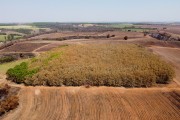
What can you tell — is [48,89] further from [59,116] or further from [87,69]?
[59,116]

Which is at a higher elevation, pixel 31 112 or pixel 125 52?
pixel 125 52

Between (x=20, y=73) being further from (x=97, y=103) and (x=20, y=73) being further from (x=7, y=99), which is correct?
(x=97, y=103)

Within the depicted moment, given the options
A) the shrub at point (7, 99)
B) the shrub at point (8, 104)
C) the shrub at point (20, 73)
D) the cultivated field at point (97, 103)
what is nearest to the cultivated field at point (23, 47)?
the shrub at point (20, 73)

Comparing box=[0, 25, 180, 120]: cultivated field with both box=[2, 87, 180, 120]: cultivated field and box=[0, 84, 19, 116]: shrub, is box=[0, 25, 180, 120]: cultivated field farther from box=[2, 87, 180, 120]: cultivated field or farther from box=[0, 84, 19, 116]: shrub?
box=[0, 84, 19, 116]: shrub

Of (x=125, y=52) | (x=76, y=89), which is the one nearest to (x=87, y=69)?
(x=76, y=89)

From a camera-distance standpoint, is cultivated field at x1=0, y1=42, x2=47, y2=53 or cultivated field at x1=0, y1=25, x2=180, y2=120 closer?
cultivated field at x1=0, y1=25, x2=180, y2=120

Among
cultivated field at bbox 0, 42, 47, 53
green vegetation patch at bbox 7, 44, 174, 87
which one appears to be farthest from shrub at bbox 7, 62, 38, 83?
cultivated field at bbox 0, 42, 47, 53

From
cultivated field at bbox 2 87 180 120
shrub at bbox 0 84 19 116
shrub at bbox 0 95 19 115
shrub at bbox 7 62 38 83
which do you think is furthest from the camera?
shrub at bbox 7 62 38 83

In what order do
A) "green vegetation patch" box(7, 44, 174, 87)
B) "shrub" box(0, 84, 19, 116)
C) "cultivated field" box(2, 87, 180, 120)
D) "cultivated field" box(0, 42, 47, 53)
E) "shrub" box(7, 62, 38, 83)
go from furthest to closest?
"cultivated field" box(0, 42, 47, 53), "shrub" box(7, 62, 38, 83), "green vegetation patch" box(7, 44, 174, 87), "shrub" box(0, 84, 19, 116), "cultivated field" box(2, 87, 180, 120)

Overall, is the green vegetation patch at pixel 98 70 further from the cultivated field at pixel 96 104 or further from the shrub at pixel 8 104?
the shrub at pixel 8 104
